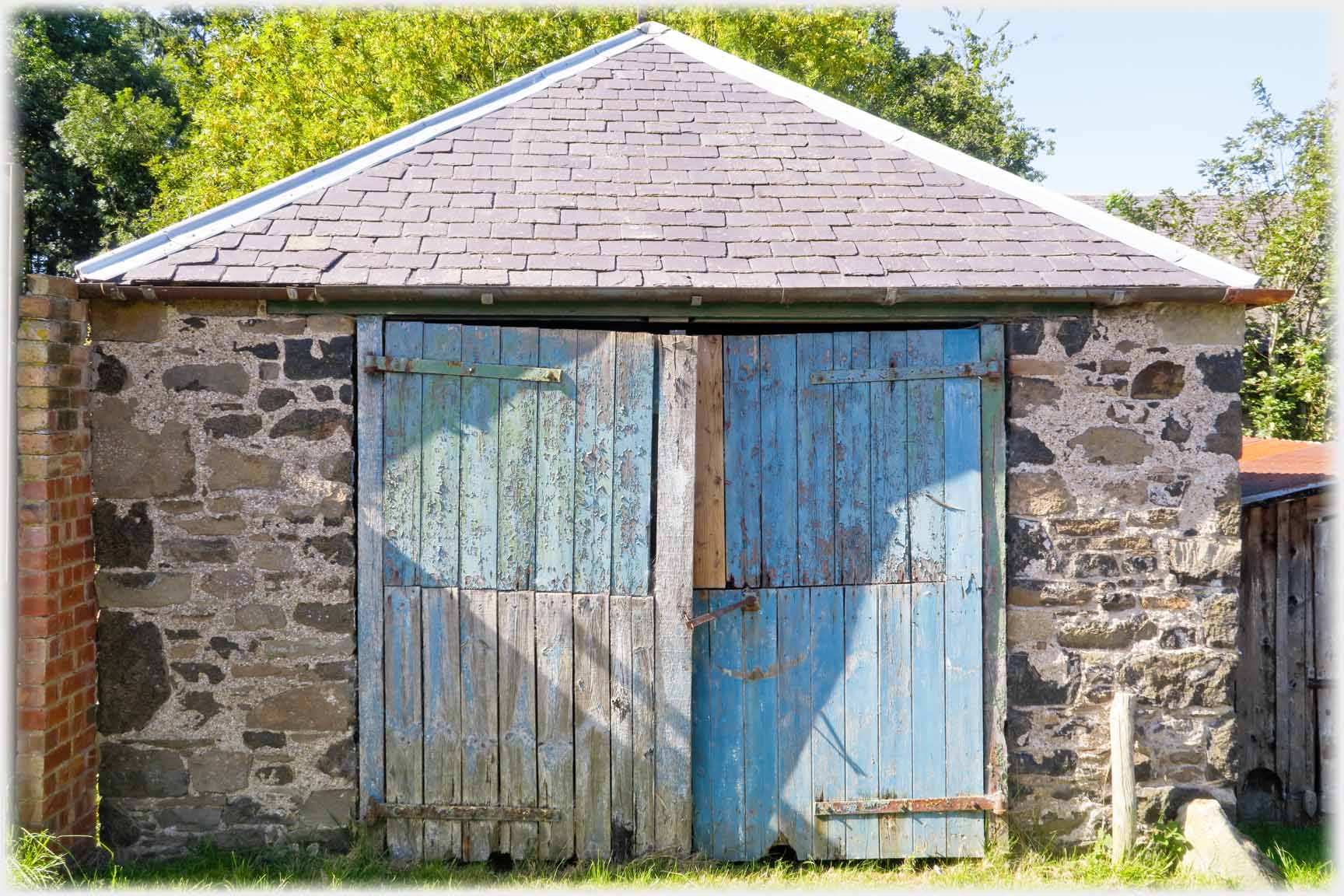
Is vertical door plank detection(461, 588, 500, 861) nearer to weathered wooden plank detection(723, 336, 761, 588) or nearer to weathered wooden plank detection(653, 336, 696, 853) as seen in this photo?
weathered wooden plank detection(653, 336, 696, 853)

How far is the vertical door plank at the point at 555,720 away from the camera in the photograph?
4.54 meters

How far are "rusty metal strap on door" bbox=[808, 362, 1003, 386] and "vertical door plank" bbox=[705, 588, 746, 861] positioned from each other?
120 cm

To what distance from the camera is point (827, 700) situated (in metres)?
4.64

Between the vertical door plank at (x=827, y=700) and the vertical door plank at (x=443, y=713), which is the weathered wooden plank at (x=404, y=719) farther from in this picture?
the vertical door plank at (x=827, y=700)

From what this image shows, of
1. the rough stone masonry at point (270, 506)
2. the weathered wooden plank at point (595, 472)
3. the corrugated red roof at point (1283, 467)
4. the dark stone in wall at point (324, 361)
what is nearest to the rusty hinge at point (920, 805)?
the rough stone masonry at point (270, 506)

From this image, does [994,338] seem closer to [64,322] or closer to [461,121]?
[461,121]

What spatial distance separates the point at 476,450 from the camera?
4504mm

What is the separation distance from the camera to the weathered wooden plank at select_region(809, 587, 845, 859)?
4.63 metres

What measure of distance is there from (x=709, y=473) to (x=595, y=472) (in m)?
0.53

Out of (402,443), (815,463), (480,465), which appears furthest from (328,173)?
(815,463)

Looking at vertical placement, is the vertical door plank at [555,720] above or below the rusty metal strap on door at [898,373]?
below

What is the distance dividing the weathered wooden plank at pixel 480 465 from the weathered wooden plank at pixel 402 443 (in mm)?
209

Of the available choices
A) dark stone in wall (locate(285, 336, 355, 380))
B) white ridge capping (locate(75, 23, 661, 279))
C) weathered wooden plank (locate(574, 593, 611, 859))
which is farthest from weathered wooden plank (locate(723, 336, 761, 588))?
white ridge capping (locate(75, 23, 661, 279))

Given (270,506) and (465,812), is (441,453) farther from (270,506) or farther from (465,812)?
(465,812)
